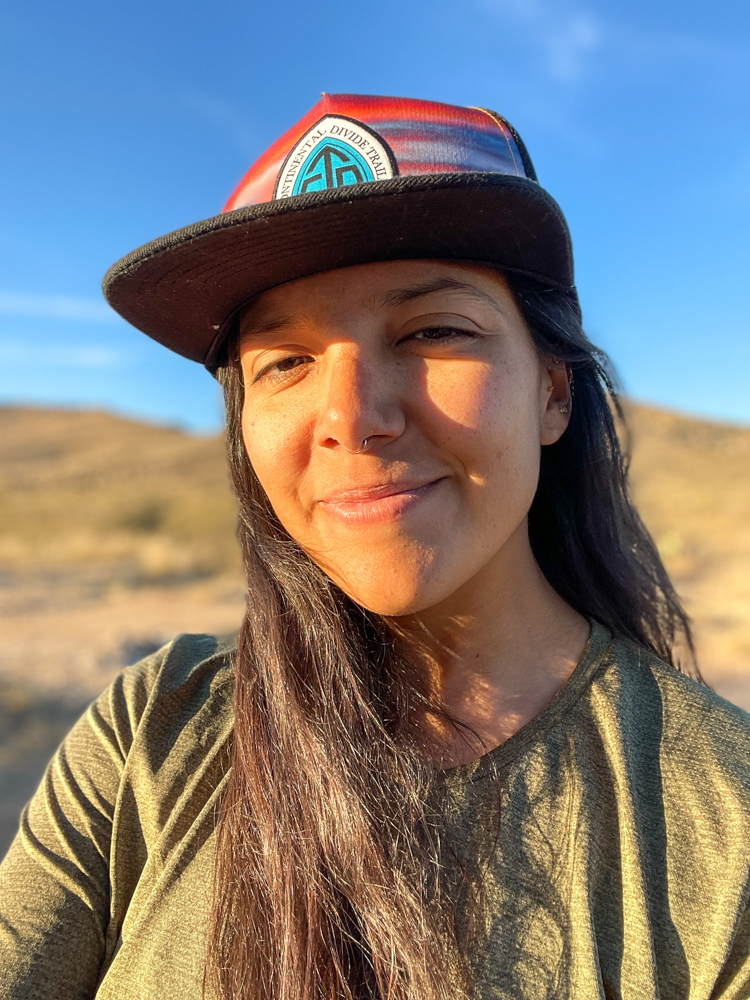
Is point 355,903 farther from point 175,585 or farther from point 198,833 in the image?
point 175,585

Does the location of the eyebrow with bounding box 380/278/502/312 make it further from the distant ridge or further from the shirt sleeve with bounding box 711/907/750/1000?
the shirt sleeve with bounding box 711/907/750/1000

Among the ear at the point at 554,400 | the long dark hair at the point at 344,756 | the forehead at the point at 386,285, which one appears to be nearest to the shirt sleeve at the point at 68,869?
the long dark hair at the point at 344,756

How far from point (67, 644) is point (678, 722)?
28.2ft

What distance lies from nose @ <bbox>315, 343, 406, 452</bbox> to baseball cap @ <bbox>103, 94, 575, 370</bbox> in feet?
0.57

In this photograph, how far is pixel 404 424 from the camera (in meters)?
1.25

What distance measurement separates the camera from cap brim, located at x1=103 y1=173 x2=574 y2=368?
3.83ft

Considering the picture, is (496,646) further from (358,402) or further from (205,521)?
(205,521)

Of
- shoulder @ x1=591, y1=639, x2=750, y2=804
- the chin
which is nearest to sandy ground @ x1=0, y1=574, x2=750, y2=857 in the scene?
the chin

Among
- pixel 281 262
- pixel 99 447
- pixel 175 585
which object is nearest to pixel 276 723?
pixel 281 262

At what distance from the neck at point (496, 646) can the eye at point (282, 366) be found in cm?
55

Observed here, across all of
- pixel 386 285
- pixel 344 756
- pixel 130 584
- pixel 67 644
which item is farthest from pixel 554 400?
pixel 130 584

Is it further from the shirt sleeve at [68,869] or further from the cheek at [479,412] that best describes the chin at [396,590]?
the shirt sleeve at [68,869]

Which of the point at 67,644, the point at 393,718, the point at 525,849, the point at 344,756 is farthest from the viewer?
the point at 67,644

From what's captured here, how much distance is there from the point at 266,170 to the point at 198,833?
1.19 meters
